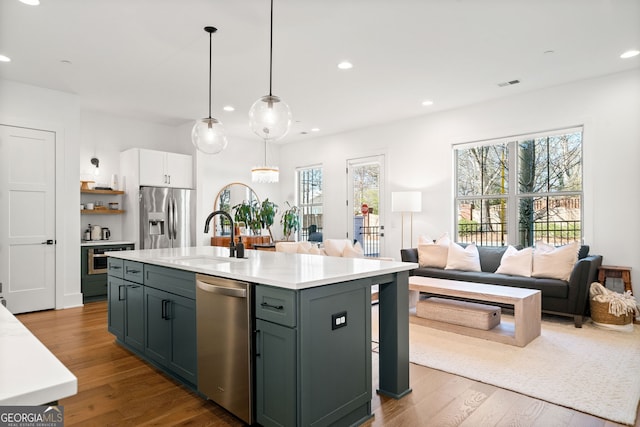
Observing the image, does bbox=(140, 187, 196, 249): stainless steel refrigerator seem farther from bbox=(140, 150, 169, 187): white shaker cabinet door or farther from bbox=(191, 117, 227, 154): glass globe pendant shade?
bbox=(191, 117, 227, 154): glass globe pendant shade

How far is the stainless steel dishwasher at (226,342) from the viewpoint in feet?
6.75

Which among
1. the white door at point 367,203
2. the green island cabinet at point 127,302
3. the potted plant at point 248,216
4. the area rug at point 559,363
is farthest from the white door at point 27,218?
the white door at point 367,203

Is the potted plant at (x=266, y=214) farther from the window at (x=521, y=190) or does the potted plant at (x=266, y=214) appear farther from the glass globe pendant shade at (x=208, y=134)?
the glass globe pendant shade at (x=208, y=134)

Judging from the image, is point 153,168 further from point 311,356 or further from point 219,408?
point 311,356

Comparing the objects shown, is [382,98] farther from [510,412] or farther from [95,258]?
[95,258]

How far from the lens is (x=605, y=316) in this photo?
3.95 metres

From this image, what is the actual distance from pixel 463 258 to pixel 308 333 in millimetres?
3784

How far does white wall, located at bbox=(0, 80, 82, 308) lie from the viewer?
4.77 m

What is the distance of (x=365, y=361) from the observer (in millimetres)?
2213

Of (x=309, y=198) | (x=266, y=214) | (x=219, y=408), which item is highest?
(x=309, y=198)

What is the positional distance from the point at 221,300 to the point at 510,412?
1.82m

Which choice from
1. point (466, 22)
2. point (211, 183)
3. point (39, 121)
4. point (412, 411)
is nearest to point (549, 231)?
point (466, 22)

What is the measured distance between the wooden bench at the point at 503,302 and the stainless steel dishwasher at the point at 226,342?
250 cm

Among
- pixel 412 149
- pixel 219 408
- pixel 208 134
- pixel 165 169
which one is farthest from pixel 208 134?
pixel 412 149
